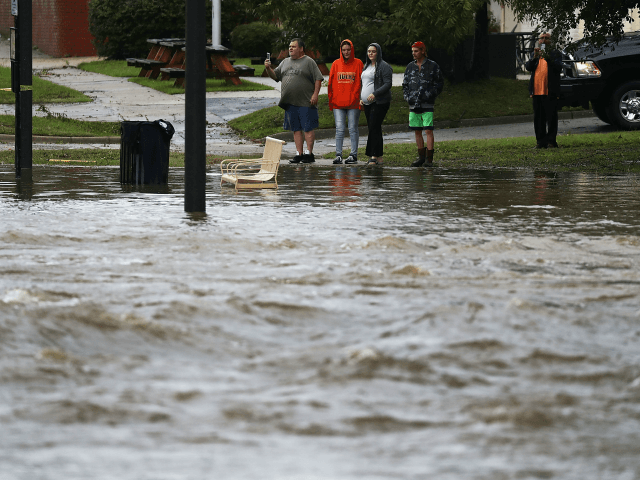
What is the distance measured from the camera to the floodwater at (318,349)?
343 centimetres

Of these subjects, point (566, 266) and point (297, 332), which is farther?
point (566, 266)

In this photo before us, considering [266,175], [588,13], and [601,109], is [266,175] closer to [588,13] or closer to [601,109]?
[588,13]

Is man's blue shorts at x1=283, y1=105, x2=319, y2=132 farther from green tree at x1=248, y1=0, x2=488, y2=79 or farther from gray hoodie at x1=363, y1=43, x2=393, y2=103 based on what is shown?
green tree at x1=248, y1=0, x2=488, y2=79

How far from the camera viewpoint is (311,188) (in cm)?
1213

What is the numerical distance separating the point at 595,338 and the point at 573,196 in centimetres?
644

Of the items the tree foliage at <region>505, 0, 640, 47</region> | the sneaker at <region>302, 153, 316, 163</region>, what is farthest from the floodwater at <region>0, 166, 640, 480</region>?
the tree foliage at <region>505, 0, 640, 47</region>

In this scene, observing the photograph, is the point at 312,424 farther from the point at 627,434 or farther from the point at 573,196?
the point at 573,196

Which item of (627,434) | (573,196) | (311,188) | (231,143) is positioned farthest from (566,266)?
(231,143)

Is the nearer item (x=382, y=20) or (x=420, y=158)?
(x=420, y=158)

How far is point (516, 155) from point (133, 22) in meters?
27.5

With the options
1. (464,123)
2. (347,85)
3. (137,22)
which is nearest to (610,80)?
(464,123)

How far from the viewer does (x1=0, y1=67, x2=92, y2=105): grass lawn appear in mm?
26781

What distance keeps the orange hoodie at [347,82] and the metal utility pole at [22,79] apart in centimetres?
431

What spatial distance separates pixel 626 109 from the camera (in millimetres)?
19797
